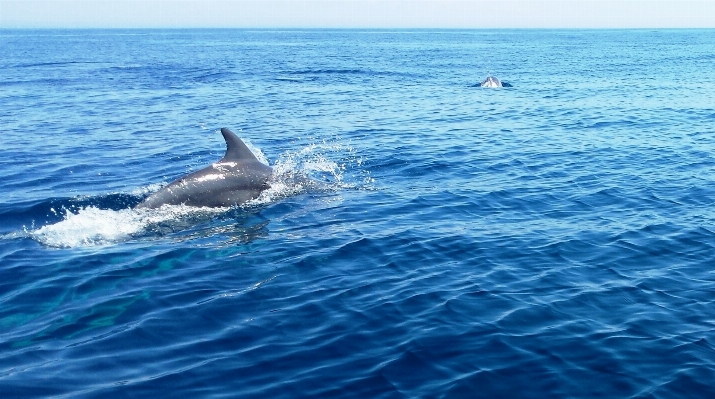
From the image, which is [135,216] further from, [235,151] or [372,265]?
[372,265]

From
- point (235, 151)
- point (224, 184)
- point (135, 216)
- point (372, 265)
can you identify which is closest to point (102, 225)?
point (135, 216)

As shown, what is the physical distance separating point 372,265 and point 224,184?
544 centimetres

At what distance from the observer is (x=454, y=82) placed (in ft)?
158

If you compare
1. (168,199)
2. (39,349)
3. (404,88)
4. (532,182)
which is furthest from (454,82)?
(39,349)

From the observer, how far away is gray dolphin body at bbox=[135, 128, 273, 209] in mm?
15898

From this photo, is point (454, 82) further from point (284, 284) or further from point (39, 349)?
point (39, 349)

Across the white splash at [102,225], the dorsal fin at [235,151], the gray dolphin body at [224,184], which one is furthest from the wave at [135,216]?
the dorsal fin at [235,151]

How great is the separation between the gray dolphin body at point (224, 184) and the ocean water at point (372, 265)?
0.42m

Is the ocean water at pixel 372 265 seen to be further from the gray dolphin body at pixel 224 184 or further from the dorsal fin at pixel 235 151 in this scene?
the dorsal fin at pixel 235 151

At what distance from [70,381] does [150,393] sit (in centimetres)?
111

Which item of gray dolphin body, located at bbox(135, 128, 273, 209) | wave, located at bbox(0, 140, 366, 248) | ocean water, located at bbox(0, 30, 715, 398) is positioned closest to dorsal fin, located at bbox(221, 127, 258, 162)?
gray dolphin body, located at bbox(135, 128, 273, 209)

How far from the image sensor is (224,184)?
53.9 feet

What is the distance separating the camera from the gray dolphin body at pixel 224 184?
1590 cm

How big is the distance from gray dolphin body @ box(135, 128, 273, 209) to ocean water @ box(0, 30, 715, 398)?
42cm
